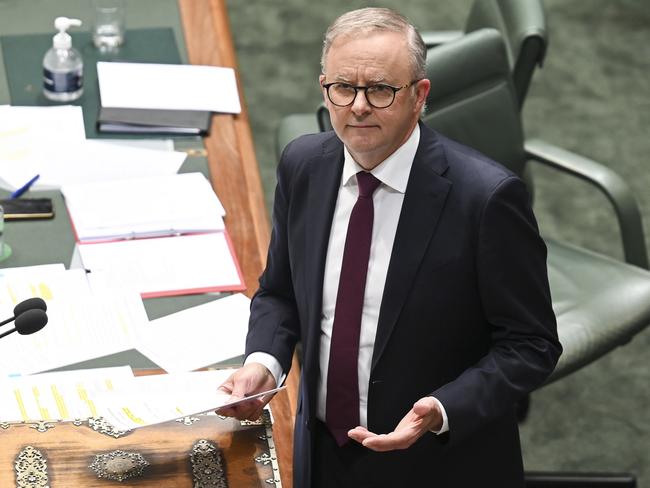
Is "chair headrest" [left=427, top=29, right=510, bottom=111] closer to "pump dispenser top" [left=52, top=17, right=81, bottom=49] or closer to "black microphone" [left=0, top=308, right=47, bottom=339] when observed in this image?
"pump dispenser top" [left=52, top=17, right=81, bottom=49]

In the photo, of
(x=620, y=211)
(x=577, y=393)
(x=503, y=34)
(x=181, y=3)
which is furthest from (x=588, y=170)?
(x=181, y=3)

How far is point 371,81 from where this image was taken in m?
2.13

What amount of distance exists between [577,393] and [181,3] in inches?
70.6

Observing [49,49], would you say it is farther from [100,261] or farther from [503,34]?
[503,34]

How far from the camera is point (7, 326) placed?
285 centimetres

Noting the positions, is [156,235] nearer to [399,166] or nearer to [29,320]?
[29,320]

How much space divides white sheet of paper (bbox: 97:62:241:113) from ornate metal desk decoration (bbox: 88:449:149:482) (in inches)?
59.5

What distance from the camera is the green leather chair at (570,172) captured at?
351 cm

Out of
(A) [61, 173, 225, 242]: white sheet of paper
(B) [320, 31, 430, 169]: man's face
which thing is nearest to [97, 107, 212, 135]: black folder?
(A) [61, 173, 225, 242]: white sheet of paper

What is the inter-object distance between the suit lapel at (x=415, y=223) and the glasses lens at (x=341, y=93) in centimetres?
21

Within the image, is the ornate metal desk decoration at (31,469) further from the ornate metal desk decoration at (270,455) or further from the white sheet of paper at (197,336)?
the white sheet of paper at (197,336)

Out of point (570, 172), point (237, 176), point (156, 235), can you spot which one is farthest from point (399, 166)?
point (570, 172)

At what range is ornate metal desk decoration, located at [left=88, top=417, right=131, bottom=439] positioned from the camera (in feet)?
7.85

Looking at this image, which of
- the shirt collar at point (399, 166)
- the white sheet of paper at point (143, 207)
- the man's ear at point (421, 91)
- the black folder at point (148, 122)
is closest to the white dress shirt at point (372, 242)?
the shirt collar at point (399, 166)
